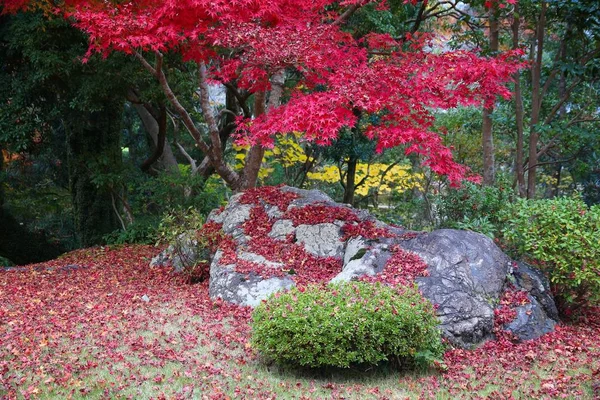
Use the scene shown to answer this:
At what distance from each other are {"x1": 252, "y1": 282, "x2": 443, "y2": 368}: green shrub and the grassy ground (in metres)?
0.20

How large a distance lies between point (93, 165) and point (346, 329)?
755cm

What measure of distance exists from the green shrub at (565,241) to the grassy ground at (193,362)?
19.0 inches

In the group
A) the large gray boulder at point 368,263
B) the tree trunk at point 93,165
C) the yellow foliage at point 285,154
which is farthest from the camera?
the yellow foliage at point 285,154

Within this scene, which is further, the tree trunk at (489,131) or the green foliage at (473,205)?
the tree trunk at (489,131)

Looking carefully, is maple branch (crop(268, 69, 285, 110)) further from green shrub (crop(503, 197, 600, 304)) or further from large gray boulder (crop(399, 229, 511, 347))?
green shrub (crop(503, 197, 600, 304))

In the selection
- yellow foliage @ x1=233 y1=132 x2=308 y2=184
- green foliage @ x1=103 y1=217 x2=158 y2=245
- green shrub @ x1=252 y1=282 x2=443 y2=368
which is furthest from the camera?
yellow foliage @ x1=233 y1=132 x2=308 y2=184

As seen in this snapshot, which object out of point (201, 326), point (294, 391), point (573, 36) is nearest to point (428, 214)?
point (573, 36)

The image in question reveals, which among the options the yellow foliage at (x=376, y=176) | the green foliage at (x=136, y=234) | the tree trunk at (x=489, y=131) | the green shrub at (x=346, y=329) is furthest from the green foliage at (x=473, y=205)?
the green foliage at (x=136, y=234)

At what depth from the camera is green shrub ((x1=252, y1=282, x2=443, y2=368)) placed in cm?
417

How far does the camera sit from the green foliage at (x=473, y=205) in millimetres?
6902

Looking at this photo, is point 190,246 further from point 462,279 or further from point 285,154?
point 285,154

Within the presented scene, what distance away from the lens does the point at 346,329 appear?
4.15 meters

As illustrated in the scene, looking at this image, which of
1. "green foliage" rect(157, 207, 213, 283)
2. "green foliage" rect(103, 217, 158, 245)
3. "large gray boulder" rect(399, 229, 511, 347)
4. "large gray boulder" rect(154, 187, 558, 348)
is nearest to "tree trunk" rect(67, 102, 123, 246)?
"green foliage" rect(103, 217, 158, 245)

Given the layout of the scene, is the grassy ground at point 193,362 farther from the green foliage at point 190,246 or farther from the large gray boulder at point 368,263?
the green foliage at point 190,246
